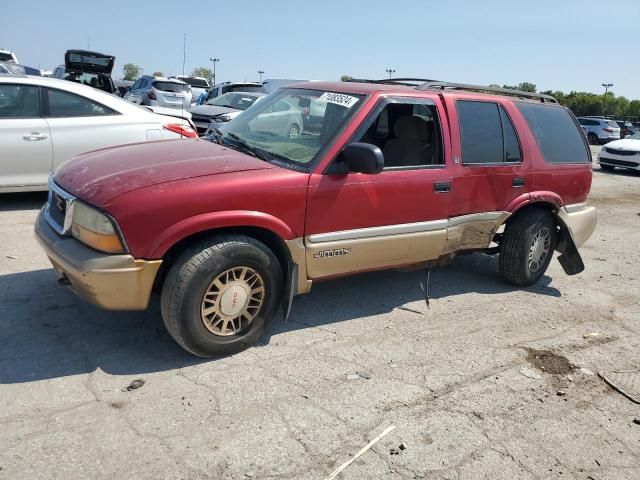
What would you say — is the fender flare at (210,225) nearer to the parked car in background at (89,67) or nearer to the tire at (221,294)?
the tire at (221,294)

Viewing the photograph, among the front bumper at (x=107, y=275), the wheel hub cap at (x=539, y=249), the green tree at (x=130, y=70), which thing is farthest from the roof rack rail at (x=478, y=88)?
the green tree at (x=130, y=70)

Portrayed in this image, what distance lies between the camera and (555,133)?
5535 millimetres

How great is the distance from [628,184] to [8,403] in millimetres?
15777

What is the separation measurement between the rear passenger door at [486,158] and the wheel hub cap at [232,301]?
1.85 m

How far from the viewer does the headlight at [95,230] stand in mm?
3256

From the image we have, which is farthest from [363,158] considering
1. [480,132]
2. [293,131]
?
[480,132]

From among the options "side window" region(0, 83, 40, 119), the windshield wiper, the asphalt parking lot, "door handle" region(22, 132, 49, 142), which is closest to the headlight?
the asphalt parking lot

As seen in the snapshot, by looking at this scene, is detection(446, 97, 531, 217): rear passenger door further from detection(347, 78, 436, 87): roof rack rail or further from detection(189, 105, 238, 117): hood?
detection(189, 105, 238, 117): hood

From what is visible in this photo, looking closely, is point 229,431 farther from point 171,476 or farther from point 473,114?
point 473,114

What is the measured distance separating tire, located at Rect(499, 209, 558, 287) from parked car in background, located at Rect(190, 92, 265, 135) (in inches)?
299

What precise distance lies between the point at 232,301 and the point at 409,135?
2107mm

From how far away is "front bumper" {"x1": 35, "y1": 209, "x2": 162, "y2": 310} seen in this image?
324 centimetres

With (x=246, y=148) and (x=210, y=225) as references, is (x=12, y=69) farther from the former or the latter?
(x=210, y=225)

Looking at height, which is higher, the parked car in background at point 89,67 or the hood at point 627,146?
the parked car in background at point 89,67
